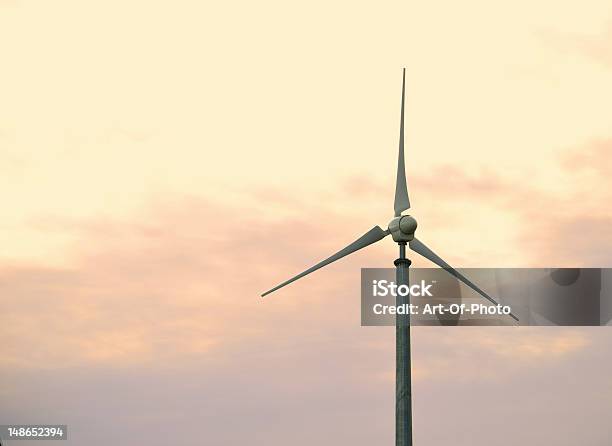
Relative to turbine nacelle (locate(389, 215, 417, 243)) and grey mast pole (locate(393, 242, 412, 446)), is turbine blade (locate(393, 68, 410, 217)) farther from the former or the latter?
grey mast pole (locate(393, 242, 412, 446))

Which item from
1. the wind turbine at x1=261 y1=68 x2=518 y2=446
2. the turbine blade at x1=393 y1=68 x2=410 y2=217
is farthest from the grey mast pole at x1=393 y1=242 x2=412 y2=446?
the turbine blade at x1=393 y1=68 x2=410 y2=217

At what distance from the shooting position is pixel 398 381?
138 metres

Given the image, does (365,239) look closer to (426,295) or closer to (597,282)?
(426,295)

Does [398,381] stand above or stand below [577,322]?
below

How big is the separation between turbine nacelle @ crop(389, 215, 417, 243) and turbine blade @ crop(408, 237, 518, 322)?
4.03 ft

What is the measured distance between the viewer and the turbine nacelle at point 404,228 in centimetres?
13875

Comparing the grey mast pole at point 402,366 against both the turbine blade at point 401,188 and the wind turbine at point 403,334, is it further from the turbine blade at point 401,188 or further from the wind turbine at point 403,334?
the turbine blade at point 401,188

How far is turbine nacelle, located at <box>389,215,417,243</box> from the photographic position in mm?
138750

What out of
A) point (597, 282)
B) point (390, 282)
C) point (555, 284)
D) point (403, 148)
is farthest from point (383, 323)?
point (597, 282)

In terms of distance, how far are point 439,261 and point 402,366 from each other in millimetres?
11333

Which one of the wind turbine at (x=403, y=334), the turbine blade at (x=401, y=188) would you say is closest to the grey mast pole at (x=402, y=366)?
the wind turbine at (x=403, y=334)

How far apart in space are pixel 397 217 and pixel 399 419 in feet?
62.4

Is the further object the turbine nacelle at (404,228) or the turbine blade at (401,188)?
the turbine blade at (401,188)

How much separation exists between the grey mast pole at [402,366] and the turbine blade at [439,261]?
2.12m
